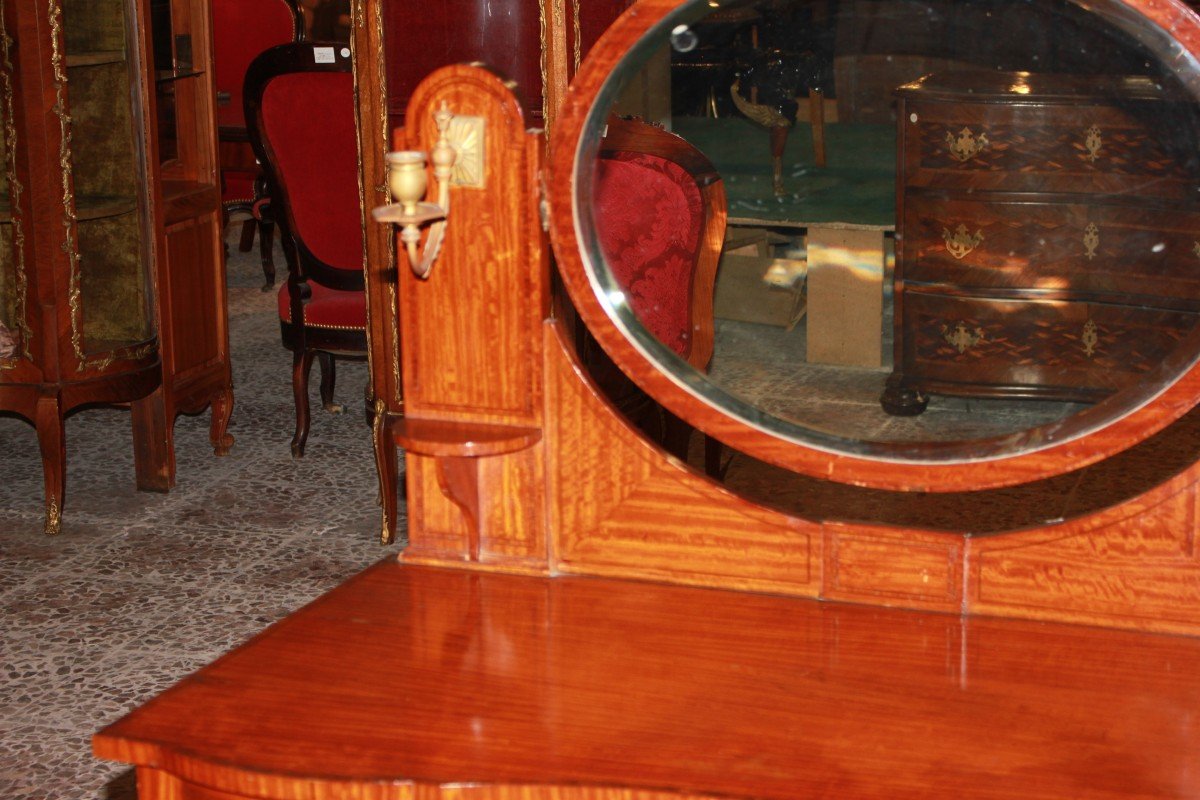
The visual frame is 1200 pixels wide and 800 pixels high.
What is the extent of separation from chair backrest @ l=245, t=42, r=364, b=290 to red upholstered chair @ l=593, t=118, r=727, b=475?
2.39 m

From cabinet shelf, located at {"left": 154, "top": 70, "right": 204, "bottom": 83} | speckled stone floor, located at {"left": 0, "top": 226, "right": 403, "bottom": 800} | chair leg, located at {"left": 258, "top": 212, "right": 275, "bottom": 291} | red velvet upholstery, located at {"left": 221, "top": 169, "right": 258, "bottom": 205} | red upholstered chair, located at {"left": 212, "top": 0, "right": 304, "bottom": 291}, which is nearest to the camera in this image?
speckled stone floor, located at {"left": 0, "top": 226, "right": 403, "bottom": 800}

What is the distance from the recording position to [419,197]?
1830 millimetres

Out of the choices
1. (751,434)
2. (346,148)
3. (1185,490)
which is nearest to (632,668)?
(751,434)

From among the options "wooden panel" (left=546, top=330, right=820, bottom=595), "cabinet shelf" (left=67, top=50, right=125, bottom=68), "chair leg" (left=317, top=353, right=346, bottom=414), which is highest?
"cabinet shelf" (left=67, top=50, right=125, bottom=68)

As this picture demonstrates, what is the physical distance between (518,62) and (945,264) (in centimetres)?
218

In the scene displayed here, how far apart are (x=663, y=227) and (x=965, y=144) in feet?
1.34

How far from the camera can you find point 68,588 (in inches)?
151

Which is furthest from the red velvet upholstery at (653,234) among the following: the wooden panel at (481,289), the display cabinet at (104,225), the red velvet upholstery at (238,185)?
the red velvet upholstery at (238,185)

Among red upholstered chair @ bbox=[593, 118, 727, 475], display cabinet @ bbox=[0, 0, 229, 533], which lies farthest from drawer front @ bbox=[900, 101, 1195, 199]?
display cabinet @ bbox=[0, 0, 229, 533]

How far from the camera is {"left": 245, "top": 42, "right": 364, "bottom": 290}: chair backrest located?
174 inches

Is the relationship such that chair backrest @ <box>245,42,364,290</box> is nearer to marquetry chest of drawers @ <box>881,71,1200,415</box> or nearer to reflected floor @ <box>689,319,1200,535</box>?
reflected floor @ <box>689,319,1200,535</box>

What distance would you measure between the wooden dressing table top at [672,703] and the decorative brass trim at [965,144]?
562 millimetres

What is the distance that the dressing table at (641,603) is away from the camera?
158 centimetres

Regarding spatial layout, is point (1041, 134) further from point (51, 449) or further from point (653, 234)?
point (51, 449)
